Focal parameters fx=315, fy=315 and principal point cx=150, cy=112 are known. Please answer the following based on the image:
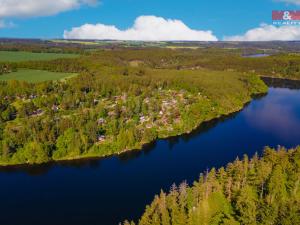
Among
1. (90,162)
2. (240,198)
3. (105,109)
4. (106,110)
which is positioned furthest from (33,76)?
(240,198)

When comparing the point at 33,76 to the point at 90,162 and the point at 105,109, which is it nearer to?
the point at 105,109

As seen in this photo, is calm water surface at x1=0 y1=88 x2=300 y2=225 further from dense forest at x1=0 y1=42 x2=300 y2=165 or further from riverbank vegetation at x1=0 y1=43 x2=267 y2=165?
dense forest at x1=0 y1=42 x2=300 y2=165

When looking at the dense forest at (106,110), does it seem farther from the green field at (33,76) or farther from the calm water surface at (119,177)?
the green field at (33,76)

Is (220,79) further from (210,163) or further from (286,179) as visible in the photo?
(286,179)

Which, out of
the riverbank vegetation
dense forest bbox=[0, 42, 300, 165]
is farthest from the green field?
dense forest bbox=[0, 42, 300, 165]

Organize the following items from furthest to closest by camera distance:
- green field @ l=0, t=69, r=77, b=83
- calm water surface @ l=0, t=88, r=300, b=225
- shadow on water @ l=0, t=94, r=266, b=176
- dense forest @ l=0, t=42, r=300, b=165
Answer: green field @ l=0, t=69, r=77, b=83 < dense forest @ l=0, t=42, r=300, b=165 < shadow on water @ l=0, t=94, r=266, b=176 < calm water surface @ l=0, t=88, r=300, b=225
